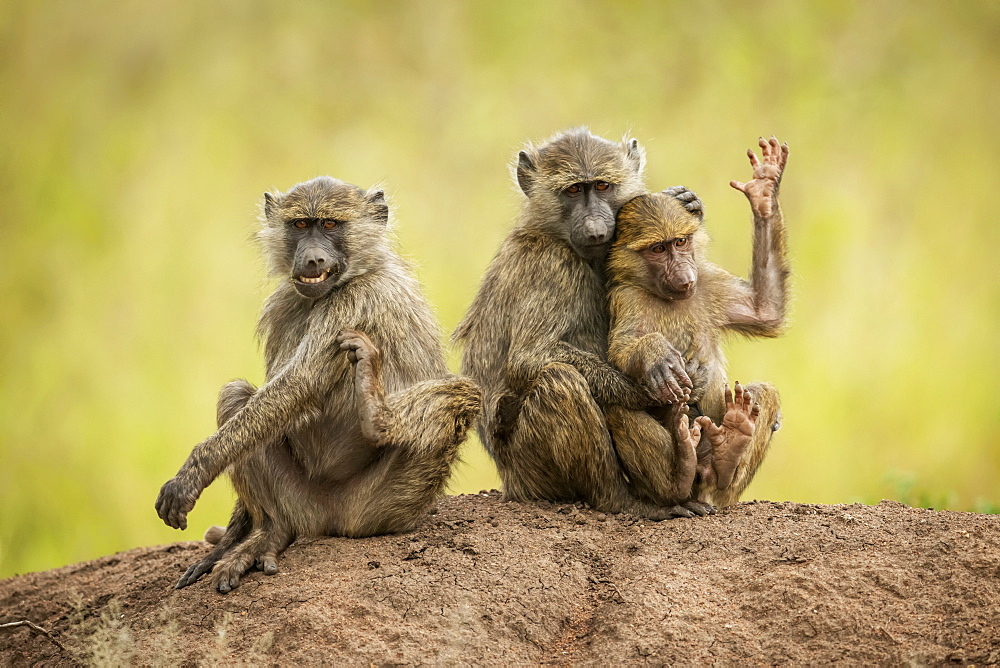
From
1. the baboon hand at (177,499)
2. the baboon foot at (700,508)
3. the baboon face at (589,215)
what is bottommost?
the baboon hand at (177,499)

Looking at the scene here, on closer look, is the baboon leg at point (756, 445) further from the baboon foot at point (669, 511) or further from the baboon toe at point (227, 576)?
the baboon toe at point (227, 576)

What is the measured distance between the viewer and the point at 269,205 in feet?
17.5

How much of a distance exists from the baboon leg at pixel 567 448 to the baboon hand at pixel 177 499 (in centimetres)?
164

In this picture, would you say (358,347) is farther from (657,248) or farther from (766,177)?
(766,177)

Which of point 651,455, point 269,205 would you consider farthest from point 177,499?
point 651,455

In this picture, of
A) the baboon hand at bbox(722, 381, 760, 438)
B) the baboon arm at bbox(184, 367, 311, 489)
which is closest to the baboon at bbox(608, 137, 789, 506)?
the baboon hand at bbox(722, 381, 760, 438)

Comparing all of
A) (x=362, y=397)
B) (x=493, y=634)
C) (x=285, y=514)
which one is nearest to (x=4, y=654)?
(x=285, y=514)

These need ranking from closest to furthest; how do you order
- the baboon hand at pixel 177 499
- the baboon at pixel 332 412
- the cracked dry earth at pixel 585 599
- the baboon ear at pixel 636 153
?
the cracked dry earth at pixel 585 599 < the baboon hand at pixel 177 499 < the baboon at pixel 332 412 < the baboon ear at pixel 636 153

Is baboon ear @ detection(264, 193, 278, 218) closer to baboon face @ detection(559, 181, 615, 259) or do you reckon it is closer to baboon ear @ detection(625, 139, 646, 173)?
baboon face @ detection(559, 181, 615, 259)

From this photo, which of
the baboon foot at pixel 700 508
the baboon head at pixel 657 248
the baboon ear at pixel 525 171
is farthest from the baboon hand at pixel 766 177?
the baboon foot at pixel 700 508

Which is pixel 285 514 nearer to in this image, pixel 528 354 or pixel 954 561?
pixel 528 354

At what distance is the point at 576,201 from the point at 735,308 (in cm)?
100

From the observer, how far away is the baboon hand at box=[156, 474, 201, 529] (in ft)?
14.8

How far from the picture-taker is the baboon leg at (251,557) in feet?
14.9
